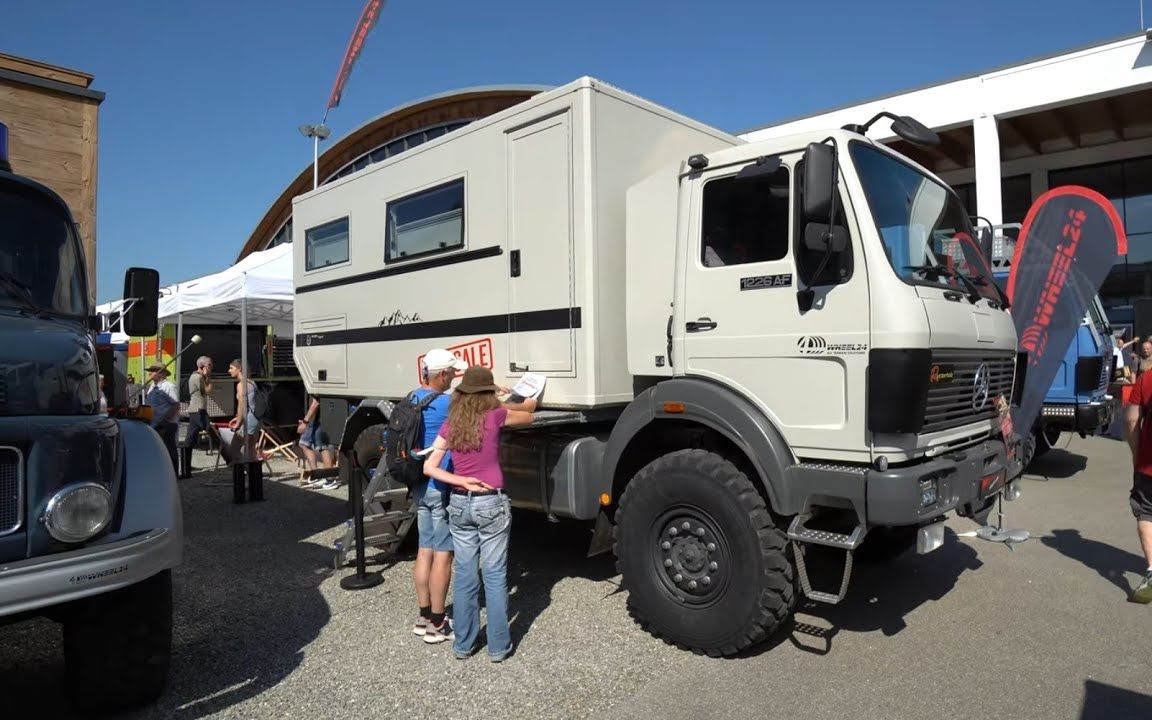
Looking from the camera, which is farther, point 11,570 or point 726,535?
point 726,535

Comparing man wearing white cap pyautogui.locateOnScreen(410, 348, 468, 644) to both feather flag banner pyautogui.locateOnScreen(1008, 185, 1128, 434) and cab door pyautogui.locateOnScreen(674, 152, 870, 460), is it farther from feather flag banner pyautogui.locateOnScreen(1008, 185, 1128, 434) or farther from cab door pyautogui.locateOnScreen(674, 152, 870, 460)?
A: feather flag banner pyautogui.locateOnScreen(1008, 185, 1128, 434)

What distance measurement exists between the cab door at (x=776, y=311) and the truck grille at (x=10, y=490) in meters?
3.21

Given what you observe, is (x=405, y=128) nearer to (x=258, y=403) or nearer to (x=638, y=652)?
(x=258, y=403)

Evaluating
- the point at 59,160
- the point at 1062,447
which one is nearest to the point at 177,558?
the point at 59,160

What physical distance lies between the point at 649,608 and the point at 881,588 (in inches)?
76.9

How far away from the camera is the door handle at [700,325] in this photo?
14.1 ft

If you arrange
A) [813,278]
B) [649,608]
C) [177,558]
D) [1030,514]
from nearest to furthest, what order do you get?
[177,558] → [813,278] → [649,608] → [1030,514]

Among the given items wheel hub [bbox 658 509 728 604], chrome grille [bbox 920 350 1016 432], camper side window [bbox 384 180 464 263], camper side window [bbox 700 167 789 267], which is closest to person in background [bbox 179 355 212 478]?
camper side window [bbox 384 180 464 263]

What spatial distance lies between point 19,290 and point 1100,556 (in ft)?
24.7

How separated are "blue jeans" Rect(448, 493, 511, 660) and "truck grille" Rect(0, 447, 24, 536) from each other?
1.96m

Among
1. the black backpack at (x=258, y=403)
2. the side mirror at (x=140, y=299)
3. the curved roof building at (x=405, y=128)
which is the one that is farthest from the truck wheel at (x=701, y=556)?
the curved roof building at (x=405, y=128)

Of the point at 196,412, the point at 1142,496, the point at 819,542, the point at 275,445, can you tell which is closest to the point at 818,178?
the point at 819,542

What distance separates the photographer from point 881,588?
204 inches

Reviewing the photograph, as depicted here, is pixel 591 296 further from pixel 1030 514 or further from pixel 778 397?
pixel 1030 514
